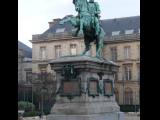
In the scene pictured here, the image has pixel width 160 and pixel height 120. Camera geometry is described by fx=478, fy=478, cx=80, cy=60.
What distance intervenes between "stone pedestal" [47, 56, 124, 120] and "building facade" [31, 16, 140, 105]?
53.1m

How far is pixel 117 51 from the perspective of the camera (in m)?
75.0

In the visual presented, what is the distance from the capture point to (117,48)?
74688mm

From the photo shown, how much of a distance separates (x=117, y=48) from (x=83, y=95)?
5745 cm

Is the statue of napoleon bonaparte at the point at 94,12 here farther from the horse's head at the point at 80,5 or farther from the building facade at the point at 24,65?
the building facade at the point at 24,65

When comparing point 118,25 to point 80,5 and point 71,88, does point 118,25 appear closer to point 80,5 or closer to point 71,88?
point 80,5

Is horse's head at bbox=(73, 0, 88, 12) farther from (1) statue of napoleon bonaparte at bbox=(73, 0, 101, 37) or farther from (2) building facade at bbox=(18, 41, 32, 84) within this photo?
(2) building facade at bbox=(18, 41, 32, 84)

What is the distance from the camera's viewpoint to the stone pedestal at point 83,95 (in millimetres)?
17516

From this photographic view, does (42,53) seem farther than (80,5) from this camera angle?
Yes

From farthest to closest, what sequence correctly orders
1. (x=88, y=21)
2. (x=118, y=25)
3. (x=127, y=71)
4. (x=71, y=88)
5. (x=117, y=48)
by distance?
(x=127, y=71) → (x=118, y=25) → (x=117, y=48) → (x=88, y=21) → (x=71, y=88)

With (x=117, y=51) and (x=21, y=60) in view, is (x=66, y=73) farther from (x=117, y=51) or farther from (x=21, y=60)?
(x=21, y=60)

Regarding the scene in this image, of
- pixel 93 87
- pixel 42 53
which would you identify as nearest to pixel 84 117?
pixel 93 87

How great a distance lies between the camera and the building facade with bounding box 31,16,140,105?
239 feet

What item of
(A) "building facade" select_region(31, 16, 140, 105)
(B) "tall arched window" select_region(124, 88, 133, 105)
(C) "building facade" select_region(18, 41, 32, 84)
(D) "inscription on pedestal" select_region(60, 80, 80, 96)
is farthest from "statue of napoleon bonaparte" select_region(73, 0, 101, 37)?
(C) "building facade" select_region(18, 41, 32, 84)
